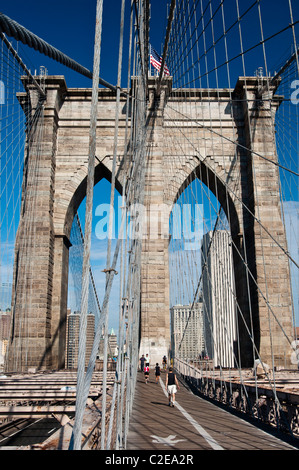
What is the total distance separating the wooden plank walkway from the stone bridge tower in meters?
7.85

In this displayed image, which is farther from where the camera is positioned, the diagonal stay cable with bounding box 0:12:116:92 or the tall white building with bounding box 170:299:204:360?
the tall white building with bounding box 170:299:204:360

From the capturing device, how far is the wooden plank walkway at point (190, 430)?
16.1 ft

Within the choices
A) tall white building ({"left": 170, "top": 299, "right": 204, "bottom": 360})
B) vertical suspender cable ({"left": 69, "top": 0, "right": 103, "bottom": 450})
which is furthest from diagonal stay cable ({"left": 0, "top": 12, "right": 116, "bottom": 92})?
tall white building ({"left": 170, "top": 299, "right": 204, "bottom": 360})

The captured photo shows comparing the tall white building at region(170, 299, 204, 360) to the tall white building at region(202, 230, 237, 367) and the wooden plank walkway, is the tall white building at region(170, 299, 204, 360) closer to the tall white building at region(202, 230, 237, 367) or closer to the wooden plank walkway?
the tall white building at region(202, 230, 237, 367)

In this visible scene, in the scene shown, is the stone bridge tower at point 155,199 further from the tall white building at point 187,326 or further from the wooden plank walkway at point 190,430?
the wooden plank walkway at point 190,430

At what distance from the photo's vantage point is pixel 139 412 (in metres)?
7.48

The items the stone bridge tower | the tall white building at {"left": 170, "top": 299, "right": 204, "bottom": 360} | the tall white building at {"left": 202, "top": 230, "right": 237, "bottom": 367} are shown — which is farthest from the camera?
the tall white building at {"left": 170, "top": 299, "right": 204, "bottom": 360}

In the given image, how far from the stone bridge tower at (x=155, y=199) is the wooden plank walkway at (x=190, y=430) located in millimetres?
7851

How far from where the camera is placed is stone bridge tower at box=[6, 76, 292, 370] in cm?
1609

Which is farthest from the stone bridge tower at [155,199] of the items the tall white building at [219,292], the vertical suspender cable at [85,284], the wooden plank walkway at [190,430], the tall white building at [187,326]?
the vertical suspender cable at [85,284]

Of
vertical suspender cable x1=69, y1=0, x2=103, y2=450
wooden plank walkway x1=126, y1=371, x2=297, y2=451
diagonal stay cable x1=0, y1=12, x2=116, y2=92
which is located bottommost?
wooden plank walkway x1=126, y1=371, x2=297, y2=451
